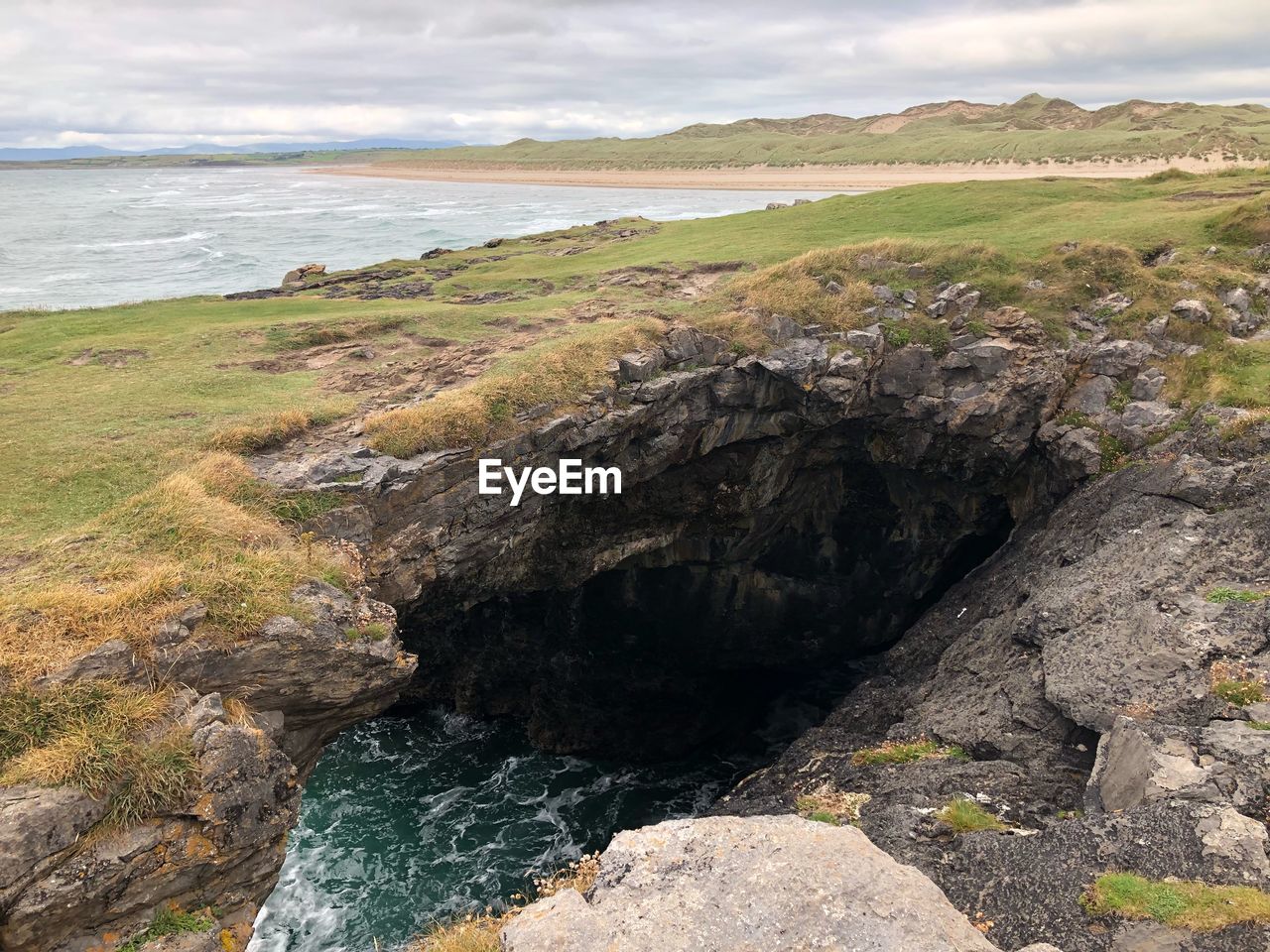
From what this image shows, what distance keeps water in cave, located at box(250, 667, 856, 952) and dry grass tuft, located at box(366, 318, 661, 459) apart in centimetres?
1166

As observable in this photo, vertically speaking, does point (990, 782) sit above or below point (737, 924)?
below

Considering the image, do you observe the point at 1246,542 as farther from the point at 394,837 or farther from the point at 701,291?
the point at 394,837

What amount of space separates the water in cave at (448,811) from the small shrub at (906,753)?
9364mm

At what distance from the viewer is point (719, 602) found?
28.9m

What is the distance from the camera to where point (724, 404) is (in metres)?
23.2

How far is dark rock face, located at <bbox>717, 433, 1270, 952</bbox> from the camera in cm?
971

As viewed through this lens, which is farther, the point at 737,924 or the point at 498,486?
the point at 498,486

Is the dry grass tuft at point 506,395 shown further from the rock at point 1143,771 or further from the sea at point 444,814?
the rock at point 1143,771

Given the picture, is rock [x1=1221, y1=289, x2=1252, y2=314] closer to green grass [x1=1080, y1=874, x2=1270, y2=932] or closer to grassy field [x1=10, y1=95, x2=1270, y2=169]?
green grass [x1=1080, y1=874, x2=1270, y2=932]

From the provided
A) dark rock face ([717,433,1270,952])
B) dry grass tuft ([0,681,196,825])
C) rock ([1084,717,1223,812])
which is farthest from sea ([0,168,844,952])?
rock ([1084,717,1223,812])

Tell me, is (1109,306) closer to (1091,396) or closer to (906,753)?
(1091,396)

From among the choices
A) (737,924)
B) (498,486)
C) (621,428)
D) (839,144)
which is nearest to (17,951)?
(737,924)

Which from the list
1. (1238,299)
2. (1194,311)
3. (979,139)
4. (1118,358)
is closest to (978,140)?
(979,139)

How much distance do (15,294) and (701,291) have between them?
57.3 meters
